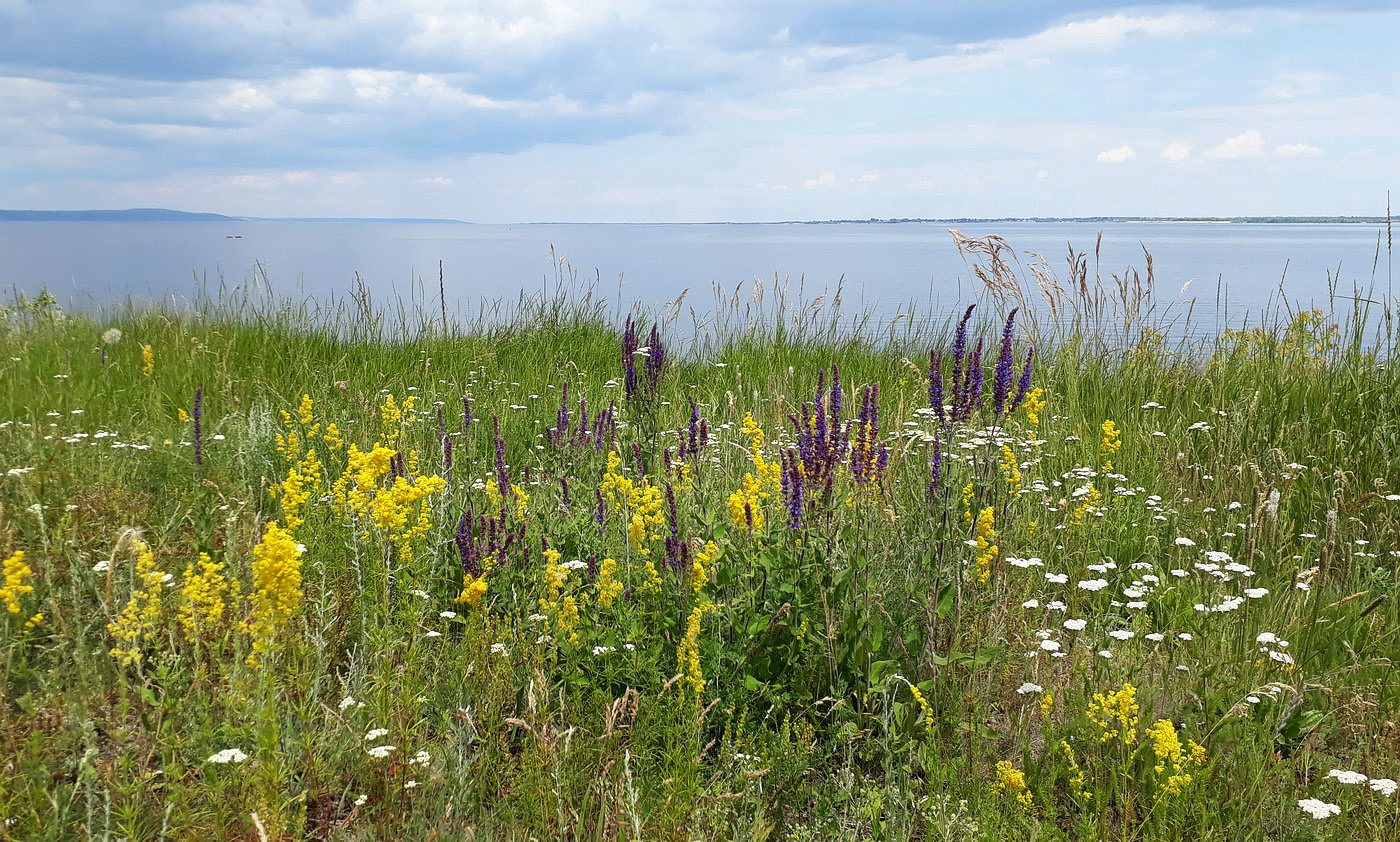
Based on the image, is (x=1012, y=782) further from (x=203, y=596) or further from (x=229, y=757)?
(x=203, y=596)

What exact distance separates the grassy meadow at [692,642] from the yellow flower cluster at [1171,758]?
0.6 inches

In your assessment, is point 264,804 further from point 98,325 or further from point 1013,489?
point 98,325

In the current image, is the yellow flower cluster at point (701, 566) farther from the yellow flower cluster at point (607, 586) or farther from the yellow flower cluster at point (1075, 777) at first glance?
the yellow flower cluster at point (1075, 777)

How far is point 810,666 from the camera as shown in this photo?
8.65ft

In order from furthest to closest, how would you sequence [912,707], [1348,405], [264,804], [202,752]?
[1348,405] → [912,707] → [202,752] → [264,804]

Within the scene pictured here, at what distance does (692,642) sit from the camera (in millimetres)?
2240

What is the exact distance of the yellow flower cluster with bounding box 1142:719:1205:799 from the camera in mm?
2109

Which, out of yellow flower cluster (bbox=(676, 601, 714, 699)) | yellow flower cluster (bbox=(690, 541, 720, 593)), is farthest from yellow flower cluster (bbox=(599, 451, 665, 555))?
yellow flower cluster (bbox=(676, 601, 714, 699))

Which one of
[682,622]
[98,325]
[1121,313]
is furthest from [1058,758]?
[98,325]

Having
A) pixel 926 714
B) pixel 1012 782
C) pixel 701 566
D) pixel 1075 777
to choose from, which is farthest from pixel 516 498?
pixel 1075 777

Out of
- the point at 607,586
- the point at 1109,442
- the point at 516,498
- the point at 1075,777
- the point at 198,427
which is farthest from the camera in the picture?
the point at 1109,442

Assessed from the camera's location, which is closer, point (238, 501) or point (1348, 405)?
point (238, 501)

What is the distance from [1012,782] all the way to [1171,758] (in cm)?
44

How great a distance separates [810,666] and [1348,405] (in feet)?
14.8
